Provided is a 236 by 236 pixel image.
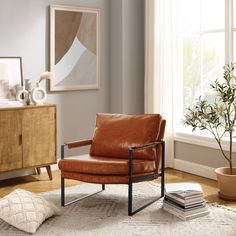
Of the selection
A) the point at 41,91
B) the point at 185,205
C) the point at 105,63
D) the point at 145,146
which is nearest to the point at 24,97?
the point at 41,91

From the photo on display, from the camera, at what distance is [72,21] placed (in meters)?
5.39

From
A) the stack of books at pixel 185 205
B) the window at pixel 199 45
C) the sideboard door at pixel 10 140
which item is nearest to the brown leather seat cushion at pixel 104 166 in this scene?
the stack of books at pixel 185 205

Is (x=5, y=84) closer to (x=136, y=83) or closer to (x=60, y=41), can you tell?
(x=60, y=41)

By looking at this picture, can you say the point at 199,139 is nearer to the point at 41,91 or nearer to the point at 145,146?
the point at 145,146

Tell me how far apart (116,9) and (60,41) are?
0.85m

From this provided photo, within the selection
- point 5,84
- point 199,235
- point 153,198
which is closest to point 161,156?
point 153,198

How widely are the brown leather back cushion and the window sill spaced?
104 centimetres

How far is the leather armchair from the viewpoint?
3738mm

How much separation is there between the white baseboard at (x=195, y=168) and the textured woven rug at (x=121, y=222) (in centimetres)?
104

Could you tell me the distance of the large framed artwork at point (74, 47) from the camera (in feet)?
17.4

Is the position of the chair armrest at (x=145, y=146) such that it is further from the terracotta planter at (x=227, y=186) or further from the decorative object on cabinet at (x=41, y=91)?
the decorative object on cabinet at (x=41, y=91)

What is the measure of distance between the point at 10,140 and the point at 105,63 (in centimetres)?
176

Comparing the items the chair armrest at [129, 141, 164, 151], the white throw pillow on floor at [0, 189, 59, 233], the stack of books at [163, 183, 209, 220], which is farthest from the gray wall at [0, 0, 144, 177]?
the stack of books at [163, 183, 209, 220]

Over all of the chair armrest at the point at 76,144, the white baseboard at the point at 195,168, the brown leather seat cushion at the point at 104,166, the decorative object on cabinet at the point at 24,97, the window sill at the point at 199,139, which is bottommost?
the white baseboard at the point at 195,168
